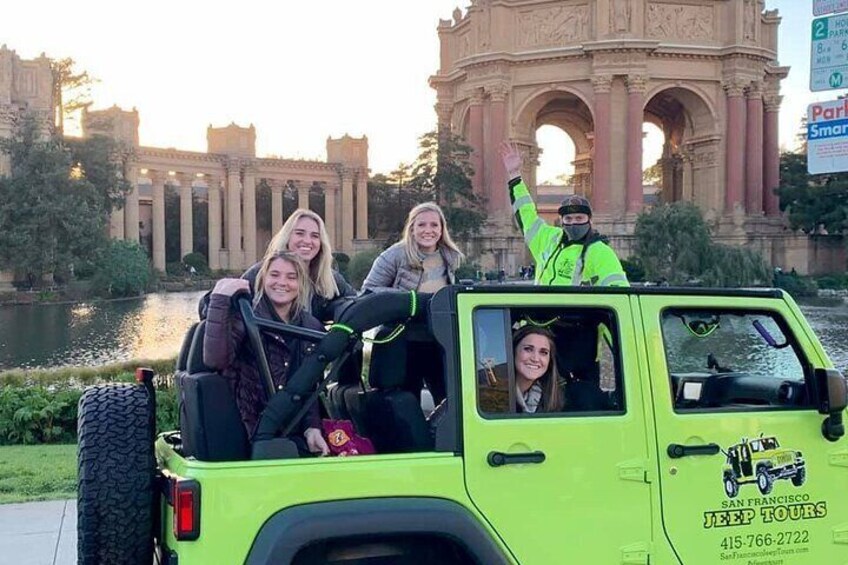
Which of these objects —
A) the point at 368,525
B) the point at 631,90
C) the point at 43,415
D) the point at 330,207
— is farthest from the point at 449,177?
the point at 368,525

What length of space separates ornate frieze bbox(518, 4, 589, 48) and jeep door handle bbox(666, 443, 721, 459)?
186 feet

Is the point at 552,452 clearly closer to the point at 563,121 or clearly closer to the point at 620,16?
the point at 620,16

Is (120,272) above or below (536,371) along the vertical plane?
below

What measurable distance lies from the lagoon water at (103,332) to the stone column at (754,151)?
2125 centimetres

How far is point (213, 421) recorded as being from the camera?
375cm

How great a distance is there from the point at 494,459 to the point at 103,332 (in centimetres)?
2952

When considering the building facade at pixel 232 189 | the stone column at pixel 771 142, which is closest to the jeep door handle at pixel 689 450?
the stone column at pixel 771 142

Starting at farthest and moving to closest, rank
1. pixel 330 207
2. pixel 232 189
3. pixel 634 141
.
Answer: pixel 330 207 → pixel 232 189 → pixel 634 141

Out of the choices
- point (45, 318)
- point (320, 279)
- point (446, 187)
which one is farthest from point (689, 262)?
point (320, 279)

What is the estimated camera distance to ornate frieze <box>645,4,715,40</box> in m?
56.9

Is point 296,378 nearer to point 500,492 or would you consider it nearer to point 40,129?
point 500,492

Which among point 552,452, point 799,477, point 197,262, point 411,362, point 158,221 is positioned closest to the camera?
point 552,452

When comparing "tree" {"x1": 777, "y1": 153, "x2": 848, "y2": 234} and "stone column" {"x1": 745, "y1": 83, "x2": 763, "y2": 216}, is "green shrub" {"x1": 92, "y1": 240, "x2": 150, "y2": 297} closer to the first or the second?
"stone column" {"x1": 745, "y1": 83, "x2": 763, "y2": 216}

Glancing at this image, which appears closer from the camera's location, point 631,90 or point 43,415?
point 43,415
